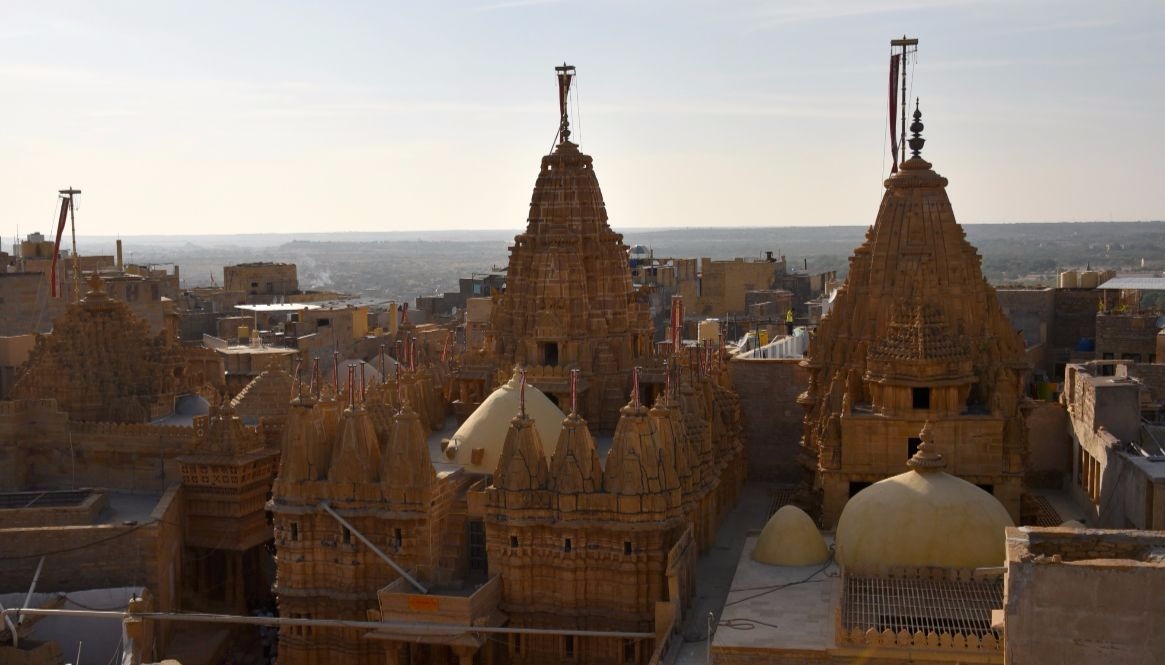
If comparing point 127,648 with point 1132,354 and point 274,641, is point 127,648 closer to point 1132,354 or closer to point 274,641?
point 274,641

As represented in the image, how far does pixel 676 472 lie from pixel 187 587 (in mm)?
13491

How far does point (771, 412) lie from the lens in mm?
40531

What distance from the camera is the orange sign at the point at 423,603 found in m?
26.4

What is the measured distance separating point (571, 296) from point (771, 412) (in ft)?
26.0

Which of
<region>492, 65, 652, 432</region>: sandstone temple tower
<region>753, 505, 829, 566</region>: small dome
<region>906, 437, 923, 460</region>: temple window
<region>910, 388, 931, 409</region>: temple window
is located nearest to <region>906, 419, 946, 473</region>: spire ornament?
<region>753, 505, 829, 566</region>: small dome

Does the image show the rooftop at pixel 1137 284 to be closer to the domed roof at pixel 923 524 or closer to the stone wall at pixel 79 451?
the domed roof at pixel 923 524

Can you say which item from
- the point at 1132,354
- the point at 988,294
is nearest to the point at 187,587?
the point at 988,294

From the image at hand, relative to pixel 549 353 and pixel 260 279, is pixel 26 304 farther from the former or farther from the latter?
pixel 260 279

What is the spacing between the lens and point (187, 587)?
34.1 m

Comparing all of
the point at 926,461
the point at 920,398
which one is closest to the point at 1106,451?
the point at 920,398

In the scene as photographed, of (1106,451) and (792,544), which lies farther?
(1106,451)

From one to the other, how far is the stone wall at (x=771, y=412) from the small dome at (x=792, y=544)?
484 inches

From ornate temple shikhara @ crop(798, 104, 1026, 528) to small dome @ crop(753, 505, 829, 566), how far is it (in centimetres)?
316

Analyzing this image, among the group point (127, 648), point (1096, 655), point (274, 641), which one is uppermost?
point (1096, 655)
